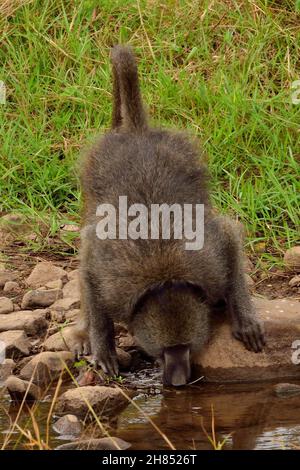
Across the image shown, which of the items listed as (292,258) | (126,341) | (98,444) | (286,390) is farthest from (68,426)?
(292,258)

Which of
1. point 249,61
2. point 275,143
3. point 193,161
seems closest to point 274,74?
→ point 249,61

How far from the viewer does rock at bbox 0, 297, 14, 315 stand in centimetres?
665

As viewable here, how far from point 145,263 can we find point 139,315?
0.25 metres

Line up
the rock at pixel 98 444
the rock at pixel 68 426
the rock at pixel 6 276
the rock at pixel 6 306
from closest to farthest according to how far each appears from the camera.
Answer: the rock at pixel 98 444, the rock at pixel 68 426, the rock at pixel 6 306, the rock at pixel 6 276

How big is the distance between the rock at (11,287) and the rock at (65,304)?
1.05 ft

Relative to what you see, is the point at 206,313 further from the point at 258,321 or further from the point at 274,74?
the point at 274,74

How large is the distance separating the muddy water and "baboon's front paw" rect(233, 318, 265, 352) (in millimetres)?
208

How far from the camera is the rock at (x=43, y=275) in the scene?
698 centimetres

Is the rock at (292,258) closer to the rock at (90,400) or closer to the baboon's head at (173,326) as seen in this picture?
the baboon's head at (173,326)

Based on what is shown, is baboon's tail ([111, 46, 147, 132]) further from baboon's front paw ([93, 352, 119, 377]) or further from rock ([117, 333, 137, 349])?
baboon's front paw ([93, 352, 119, 377])

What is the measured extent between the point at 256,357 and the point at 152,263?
30.0 inches

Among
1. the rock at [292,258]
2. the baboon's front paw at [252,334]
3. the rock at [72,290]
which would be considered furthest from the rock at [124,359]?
the rock at [292,258]
